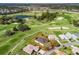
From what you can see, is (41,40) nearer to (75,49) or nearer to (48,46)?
(48,46)

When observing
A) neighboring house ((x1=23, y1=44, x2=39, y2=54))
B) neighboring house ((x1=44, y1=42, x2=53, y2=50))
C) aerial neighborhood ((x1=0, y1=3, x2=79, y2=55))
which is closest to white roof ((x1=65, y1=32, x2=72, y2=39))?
aerial neighborhood ((x1=0, y1=3, x2=79, y2=55))

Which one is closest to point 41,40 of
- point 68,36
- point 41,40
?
point 41,40

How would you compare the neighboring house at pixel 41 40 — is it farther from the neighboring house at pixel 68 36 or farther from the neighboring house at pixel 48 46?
the neighboring house at pixel 68 36

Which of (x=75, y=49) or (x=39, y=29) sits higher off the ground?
(x=39, y=29)

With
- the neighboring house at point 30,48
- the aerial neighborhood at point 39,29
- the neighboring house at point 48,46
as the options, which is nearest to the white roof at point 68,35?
the aerial neighborhood at point 39,29

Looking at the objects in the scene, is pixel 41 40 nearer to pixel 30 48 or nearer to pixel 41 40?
pixel 41 40

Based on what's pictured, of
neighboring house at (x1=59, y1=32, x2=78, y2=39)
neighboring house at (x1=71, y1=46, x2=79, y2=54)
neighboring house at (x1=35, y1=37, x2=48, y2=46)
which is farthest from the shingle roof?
neighboring house at (x1=71, y1=46, x2=79, y2=54)

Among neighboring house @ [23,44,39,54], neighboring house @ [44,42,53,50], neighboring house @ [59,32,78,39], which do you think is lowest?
neighboring house @ [23,44,39,54]

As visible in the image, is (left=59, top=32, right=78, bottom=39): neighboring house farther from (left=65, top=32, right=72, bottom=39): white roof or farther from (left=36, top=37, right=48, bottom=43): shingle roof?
(left=36, top=37, right=48, bottom=43): shingle roof

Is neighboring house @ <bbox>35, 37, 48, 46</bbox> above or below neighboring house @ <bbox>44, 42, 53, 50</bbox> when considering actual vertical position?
above
